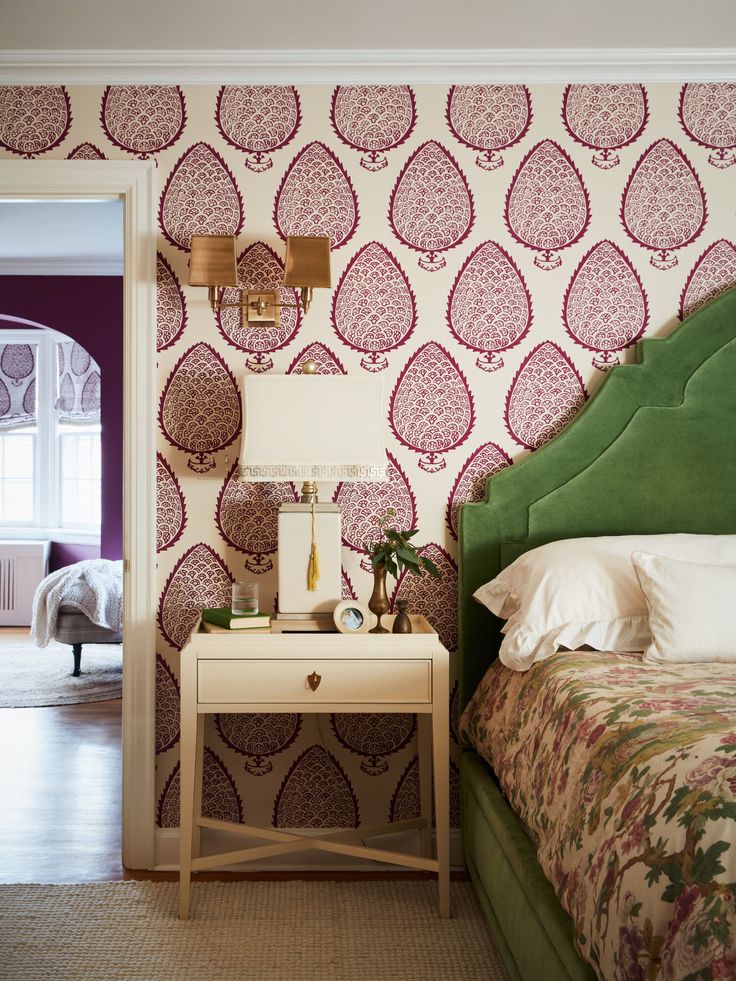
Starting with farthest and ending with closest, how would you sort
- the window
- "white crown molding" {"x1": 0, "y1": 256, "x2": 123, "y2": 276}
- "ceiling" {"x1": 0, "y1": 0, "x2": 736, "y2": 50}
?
the window → "white crown molding" {"x1": 0, "y1": 256, "x2": 123, "y2": 276} → "ceiling" {"x1": 0, "y1": 0, "x2": 736, "y2": 50}

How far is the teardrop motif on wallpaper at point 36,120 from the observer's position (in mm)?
2744


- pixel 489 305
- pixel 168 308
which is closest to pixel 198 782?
pixel 168 308

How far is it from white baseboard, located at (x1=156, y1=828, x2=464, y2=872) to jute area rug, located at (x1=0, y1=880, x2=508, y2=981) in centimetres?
10

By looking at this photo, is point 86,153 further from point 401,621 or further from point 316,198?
point 401,621

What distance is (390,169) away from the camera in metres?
2.76

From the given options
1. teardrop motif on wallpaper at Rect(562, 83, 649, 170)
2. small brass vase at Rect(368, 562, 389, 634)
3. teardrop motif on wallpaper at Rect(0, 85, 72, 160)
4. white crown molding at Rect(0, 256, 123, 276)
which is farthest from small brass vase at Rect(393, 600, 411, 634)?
white crown molding at Rect(0, 256, 123, 276)

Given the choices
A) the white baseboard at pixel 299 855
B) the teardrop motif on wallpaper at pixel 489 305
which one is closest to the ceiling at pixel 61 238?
the teardrop motif on wallpaper at pixel 489 305

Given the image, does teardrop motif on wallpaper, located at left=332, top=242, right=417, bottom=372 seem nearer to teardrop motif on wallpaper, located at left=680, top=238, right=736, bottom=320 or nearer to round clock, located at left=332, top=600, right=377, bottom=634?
round clock, located at left=332, top=600, right=377, bottom=634

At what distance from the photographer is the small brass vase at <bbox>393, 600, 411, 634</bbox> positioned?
2.44 metres

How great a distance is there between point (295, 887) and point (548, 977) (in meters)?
1.17

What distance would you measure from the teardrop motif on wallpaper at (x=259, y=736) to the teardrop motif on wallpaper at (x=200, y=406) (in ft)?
2.69

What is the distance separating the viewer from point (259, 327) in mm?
2748

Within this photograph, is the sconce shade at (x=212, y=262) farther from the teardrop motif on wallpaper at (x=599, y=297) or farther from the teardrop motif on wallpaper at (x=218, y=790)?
the teardrop motif on wallpaper at (x=218, y=790)

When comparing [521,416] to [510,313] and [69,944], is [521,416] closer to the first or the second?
[510,313]
